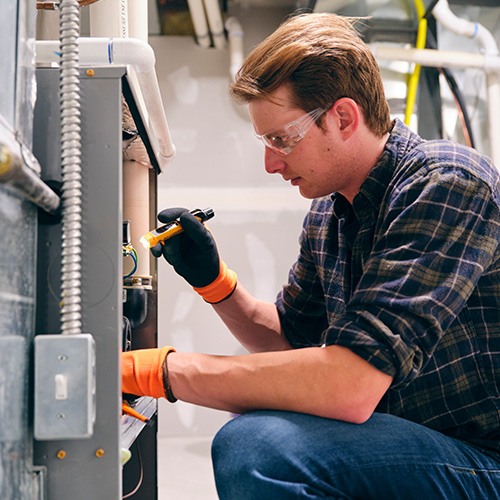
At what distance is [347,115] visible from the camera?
4.02ft

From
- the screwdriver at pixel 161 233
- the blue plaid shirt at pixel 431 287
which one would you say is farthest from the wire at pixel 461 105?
the screwdriver at pixel 161 233

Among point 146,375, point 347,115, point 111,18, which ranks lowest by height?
point 146,375

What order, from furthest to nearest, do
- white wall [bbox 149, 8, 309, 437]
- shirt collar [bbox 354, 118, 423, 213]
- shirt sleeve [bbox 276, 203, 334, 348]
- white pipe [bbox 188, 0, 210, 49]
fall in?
white wall [bbox 149, 8, 309, 437] → white pipe [bbox 188, 0, 210, 49] → shirt sleeve [bbox 276, 203, 334, 348] → shirt collar [bbox 354, 118, 423, 213]

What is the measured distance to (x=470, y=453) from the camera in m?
1.01

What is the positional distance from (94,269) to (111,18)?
0.83 meters

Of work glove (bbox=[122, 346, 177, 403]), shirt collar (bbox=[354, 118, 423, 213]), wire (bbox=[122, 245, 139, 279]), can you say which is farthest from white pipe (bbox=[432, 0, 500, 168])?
work glove (bbox=[122, 346, 177, 403])

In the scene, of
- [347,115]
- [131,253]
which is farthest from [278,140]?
[131,253]

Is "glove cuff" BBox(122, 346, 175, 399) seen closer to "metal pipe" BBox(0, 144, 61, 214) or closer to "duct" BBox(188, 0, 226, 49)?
"metal pipe" BBox(0, 144, 61, 214)

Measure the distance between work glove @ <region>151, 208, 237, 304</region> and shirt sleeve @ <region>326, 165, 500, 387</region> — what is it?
38 cm

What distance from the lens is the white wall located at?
8.32ft

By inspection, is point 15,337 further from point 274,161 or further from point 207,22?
point 207,22

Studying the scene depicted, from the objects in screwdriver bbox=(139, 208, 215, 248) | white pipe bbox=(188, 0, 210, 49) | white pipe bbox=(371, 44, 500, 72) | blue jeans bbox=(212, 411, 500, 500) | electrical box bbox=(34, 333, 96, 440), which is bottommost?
blue jeans bbox=(212, 411, 500, 500)

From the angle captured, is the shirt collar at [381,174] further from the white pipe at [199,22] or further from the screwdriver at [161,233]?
the white pipe at [199,22]

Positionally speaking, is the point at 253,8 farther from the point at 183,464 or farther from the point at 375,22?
the point at 183,464
